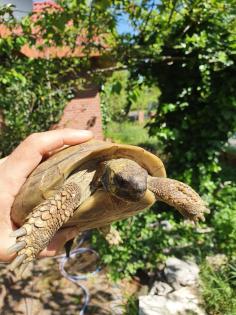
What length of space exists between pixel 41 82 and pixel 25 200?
2711 mm

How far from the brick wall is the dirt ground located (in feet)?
16.7

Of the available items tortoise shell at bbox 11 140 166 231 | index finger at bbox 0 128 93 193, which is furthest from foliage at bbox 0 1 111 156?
tortoise shell at bbox 11 140 166 231

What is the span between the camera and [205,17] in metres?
4.06

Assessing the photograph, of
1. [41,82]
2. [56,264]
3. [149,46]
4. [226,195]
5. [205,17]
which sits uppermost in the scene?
[205,17]

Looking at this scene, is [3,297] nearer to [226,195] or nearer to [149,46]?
[226,195]

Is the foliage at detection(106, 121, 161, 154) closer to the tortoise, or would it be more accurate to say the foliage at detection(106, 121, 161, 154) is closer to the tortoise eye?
the tortoise

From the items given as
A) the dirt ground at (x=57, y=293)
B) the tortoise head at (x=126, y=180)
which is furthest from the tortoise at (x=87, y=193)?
the dirt ground at (x=57, y=293)

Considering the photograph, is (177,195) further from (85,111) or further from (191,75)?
(85,111)

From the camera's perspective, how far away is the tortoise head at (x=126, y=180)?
1.82 meters

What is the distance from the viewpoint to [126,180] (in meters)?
1.81

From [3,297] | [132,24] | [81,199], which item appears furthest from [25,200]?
[132,24]

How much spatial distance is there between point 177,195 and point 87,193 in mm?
544

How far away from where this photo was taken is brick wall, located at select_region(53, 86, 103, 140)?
950 centimetres

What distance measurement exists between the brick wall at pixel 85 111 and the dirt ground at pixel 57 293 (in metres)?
5.08
